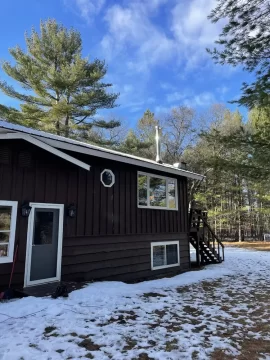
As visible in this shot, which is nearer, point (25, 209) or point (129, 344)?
point (129, 344)

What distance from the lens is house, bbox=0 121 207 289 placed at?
18.1ft

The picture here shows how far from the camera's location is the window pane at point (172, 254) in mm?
9273

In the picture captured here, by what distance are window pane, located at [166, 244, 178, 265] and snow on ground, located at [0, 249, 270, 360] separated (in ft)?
9.87

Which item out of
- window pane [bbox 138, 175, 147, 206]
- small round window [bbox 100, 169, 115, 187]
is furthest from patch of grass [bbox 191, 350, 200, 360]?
window pane [bbox 138, 175, 147, 206]

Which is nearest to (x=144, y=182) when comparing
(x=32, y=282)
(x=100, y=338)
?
(x=32, y=282)

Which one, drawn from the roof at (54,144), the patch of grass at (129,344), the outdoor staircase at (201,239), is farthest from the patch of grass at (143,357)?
the outdoor staircase at (201,239)

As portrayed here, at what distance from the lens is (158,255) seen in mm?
8875

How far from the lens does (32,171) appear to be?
5.88 meters

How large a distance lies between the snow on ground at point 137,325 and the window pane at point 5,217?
5.07 ft

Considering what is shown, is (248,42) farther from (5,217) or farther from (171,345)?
(5,217)

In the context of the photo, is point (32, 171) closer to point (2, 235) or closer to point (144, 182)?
point (2, 235)

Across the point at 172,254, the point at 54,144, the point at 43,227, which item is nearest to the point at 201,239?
the point at 172,254

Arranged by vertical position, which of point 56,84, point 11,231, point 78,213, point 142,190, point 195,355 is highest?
point 56,84

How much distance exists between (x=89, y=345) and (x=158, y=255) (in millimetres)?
5865
